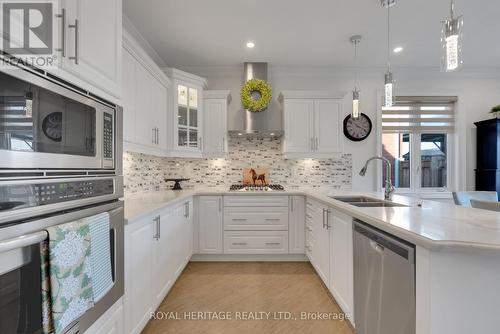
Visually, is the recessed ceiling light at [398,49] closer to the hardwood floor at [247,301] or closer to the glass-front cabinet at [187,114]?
the glass-front cabinet at [187,114]

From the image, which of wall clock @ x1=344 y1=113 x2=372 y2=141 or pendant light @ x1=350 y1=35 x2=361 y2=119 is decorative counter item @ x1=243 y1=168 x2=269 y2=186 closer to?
wall clock @ x1=344 y1=113 x2=372 y2=141

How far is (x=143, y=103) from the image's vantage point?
2320 millimetres

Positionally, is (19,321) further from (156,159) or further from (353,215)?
(156,159)

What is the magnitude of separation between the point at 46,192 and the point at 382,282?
1602mm

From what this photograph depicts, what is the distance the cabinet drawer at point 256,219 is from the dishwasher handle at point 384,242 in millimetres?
1504

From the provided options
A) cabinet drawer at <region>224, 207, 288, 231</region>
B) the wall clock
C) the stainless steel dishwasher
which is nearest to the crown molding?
cabinet drawer at <region>224, 207, 288, 231</region>

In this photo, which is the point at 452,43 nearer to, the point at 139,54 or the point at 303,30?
the point at 303,30

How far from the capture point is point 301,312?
203cm

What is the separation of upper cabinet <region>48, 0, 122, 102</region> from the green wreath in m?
2.26

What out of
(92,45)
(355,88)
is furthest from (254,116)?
(92,45)

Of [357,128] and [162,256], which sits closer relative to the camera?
[162,256]

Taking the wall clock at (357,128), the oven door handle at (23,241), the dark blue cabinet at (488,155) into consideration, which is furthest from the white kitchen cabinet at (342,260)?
the dark blue cabinet at (488,155)

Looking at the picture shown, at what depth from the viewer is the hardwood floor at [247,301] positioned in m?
1.85

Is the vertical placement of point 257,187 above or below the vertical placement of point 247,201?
above
